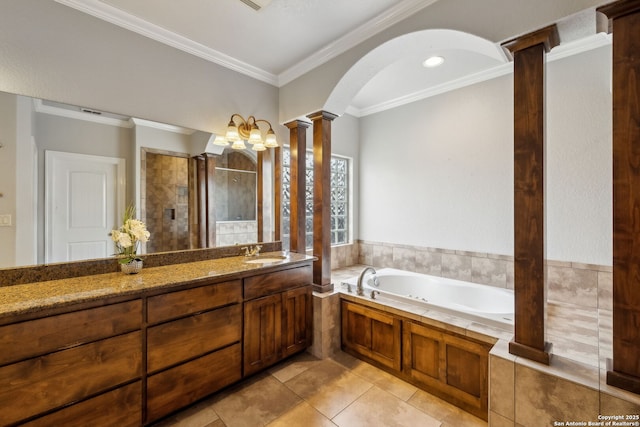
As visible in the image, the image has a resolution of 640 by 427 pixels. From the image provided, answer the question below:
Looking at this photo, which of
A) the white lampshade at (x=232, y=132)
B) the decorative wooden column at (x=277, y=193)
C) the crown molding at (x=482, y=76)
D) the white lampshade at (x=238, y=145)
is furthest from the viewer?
the decorative wooden column at (x=277, y=193)

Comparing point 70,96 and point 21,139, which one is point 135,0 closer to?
point 70,96

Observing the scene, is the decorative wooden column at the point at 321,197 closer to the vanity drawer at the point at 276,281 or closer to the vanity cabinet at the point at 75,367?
the vanity drawer at the point at 276,281

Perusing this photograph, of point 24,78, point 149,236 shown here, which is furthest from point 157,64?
point 149,236

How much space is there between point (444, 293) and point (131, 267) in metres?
2.97

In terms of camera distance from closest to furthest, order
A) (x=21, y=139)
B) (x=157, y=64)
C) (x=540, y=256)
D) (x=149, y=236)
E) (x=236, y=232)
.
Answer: (x=540, y=256)
(x=21, y=139)
(x=149, y=236)
(x=157, y=64)
(x=236, y=232)

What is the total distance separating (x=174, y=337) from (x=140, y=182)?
3.75 ft

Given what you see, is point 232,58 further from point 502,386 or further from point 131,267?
point 502,386

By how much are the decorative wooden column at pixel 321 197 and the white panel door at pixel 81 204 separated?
152 centimetres

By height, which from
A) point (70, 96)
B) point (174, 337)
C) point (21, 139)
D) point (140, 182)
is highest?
point (70, 96)

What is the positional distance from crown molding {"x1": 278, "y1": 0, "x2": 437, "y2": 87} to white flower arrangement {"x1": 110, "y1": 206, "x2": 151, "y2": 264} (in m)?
1.93

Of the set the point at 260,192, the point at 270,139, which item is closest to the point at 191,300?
the point at 260,192

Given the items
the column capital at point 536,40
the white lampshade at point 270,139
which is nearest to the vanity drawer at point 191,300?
Result: the white lampshade at point 270,139

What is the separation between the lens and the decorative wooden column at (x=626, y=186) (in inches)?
45.6

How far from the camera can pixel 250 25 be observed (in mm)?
2051
